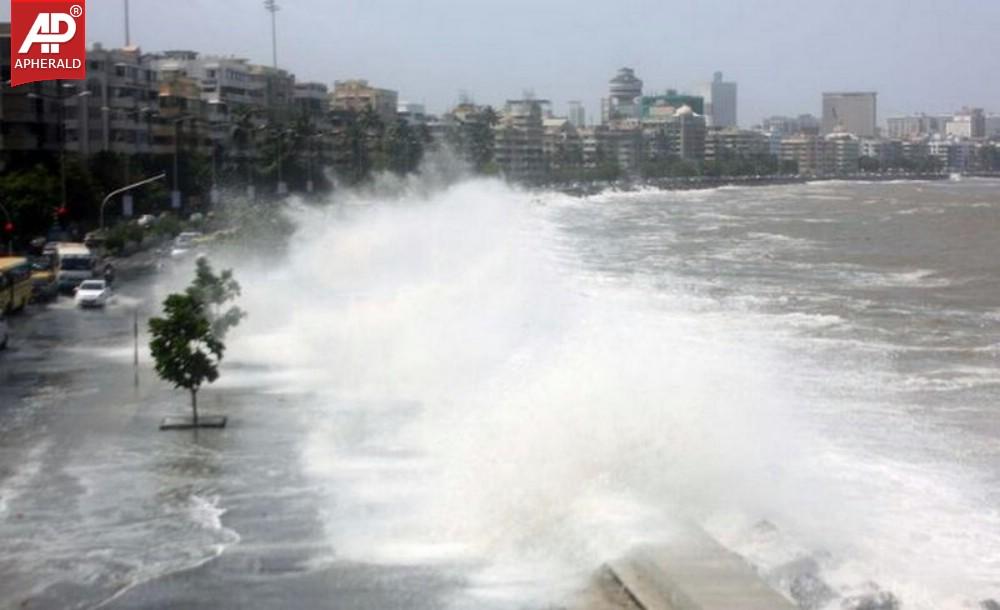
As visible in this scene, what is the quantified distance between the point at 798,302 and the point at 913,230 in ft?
114

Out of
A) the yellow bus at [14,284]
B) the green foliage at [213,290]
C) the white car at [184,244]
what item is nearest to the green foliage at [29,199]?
the white car at [184,244]

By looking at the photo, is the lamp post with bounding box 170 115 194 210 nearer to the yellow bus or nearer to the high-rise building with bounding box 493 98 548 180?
the yellow bus

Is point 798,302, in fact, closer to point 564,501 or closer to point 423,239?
point 423,239

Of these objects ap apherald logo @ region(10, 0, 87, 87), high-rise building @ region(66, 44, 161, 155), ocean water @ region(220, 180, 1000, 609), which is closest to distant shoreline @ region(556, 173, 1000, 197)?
high-rise building @ region(66, 44, 161, 155)

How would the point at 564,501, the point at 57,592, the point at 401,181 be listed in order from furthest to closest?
the point at 401,181
the point at 564,501
the point at 57,592

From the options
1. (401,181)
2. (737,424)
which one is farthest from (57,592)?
(401,181)

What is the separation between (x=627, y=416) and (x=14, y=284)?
1846cm

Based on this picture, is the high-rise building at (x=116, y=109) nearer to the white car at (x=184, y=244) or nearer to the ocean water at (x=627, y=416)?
the white car at (x=184, y=244)

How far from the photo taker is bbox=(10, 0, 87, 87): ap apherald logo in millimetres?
31031

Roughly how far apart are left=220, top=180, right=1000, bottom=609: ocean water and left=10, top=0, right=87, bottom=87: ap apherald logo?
7.00 meters

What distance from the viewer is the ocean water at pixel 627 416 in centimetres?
1038

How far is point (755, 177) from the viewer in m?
173

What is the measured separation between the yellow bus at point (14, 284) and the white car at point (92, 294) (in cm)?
105

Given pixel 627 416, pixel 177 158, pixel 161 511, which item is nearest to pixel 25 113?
pixel 177 158
